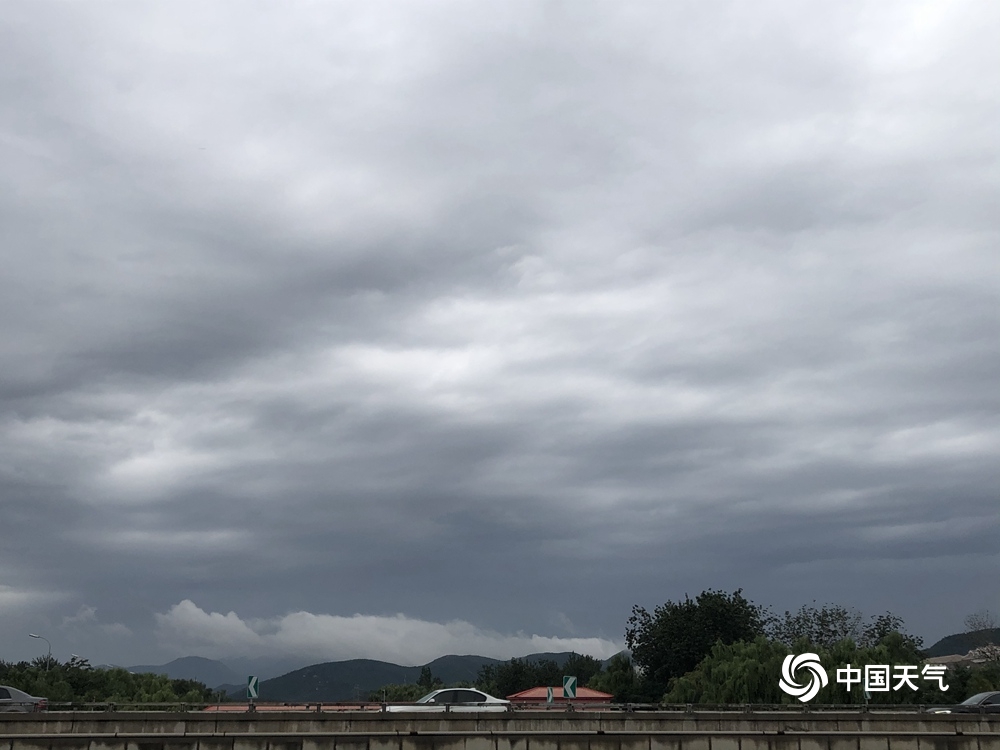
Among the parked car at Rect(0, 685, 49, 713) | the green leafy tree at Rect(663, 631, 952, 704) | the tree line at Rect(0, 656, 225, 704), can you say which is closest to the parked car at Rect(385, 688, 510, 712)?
the parked car at Rect(0, 685, 49, 713)

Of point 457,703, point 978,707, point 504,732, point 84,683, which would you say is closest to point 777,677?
point 978,707

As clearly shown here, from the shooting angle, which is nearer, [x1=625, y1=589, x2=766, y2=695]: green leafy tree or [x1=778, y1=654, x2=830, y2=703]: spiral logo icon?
[x1=778, y1=654, x2=830, y2=703]: spiral logo icon

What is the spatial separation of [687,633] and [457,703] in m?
74.7

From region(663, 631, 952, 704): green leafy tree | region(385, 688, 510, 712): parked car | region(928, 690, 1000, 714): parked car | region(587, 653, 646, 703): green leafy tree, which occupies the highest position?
region(385, 688, 510, 712): parked car

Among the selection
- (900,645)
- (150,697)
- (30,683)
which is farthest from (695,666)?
(30,683)

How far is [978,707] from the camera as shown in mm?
37531

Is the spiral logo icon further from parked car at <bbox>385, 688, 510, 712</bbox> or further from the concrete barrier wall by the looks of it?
parked car at <bbox>385, 688, 510, 712</bbox>

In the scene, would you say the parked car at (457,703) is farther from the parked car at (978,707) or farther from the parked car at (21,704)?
the parked car at (978,707)

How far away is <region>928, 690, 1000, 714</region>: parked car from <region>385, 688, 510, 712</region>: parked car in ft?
57.3

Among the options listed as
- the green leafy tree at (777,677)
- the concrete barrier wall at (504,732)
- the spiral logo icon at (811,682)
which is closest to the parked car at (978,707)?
the concrete barrier wall at (504,732)

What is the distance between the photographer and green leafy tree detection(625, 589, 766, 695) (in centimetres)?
10600

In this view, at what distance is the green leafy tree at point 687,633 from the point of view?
10600cm

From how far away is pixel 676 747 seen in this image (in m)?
33.6

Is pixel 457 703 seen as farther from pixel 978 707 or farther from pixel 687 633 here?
pixel 687 633
